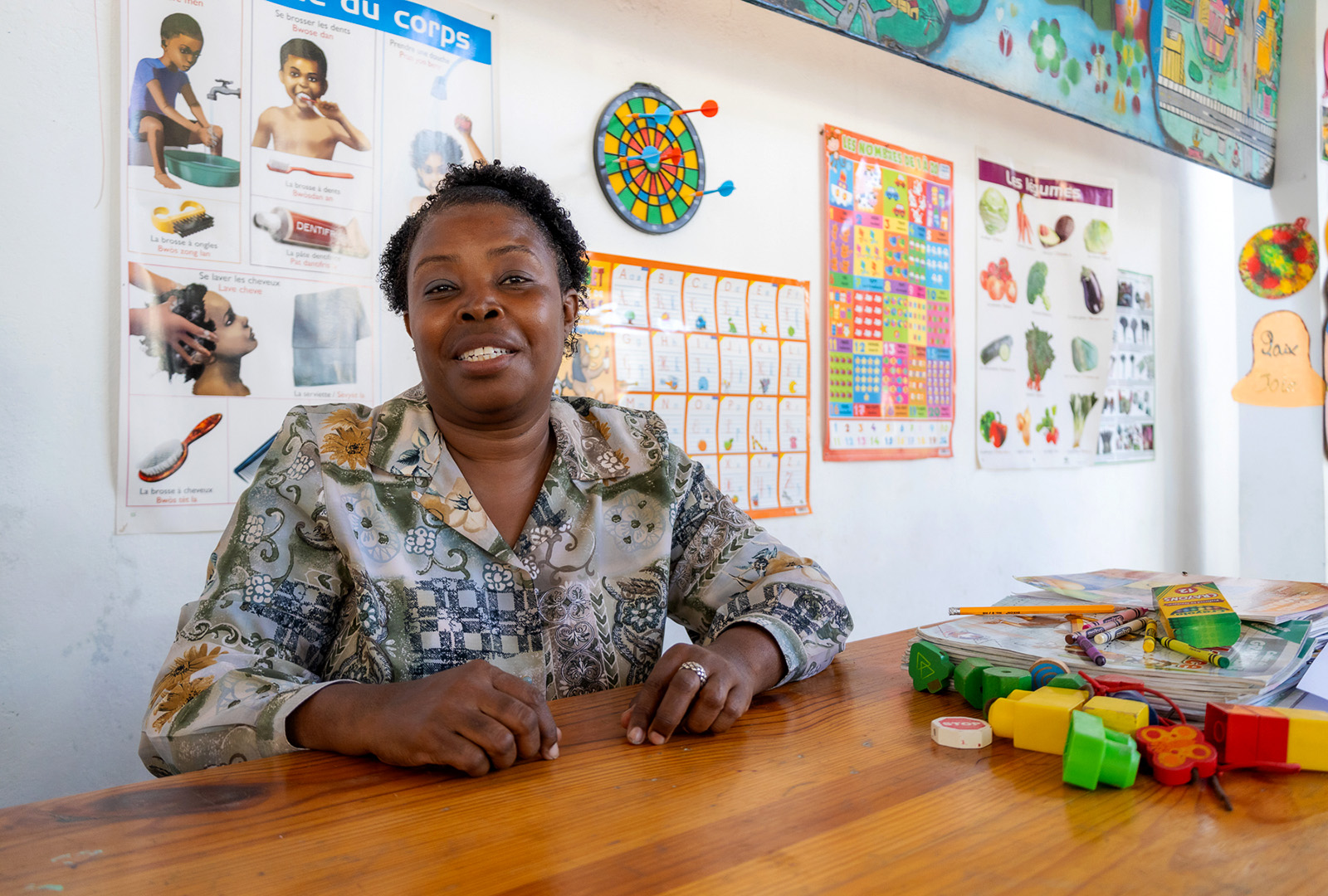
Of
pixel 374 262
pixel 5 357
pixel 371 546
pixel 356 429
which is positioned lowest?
pixel 371 546

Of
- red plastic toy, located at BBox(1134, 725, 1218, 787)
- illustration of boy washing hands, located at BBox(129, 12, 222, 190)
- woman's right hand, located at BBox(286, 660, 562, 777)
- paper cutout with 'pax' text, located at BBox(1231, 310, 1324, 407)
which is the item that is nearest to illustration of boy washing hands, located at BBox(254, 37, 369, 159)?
illustration of boy washing hands, located at BBox(129, 12, 222, 190)

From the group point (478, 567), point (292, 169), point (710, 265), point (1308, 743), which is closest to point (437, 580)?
point (478, 567)

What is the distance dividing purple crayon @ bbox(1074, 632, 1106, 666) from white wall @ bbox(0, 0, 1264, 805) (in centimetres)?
139

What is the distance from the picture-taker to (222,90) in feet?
4.95

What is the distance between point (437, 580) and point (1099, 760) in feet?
2.33

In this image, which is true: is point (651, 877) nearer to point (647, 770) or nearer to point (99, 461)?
point (647, 770)

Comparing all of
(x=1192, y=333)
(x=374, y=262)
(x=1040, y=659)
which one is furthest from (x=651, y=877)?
(x=1192, y=333)

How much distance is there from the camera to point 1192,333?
380 cm

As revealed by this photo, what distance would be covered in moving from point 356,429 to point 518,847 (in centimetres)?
66

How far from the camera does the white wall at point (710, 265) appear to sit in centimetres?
137

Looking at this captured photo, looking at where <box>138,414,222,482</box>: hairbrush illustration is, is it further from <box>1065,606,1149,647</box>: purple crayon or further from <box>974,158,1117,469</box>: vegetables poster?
<box>974,158,1117,469</box>: vegetables poster

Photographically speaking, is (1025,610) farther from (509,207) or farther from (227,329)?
(227,329)

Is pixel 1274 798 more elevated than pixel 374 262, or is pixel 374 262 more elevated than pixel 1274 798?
pixel 374 262

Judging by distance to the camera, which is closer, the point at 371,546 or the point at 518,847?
the point at 518,847
